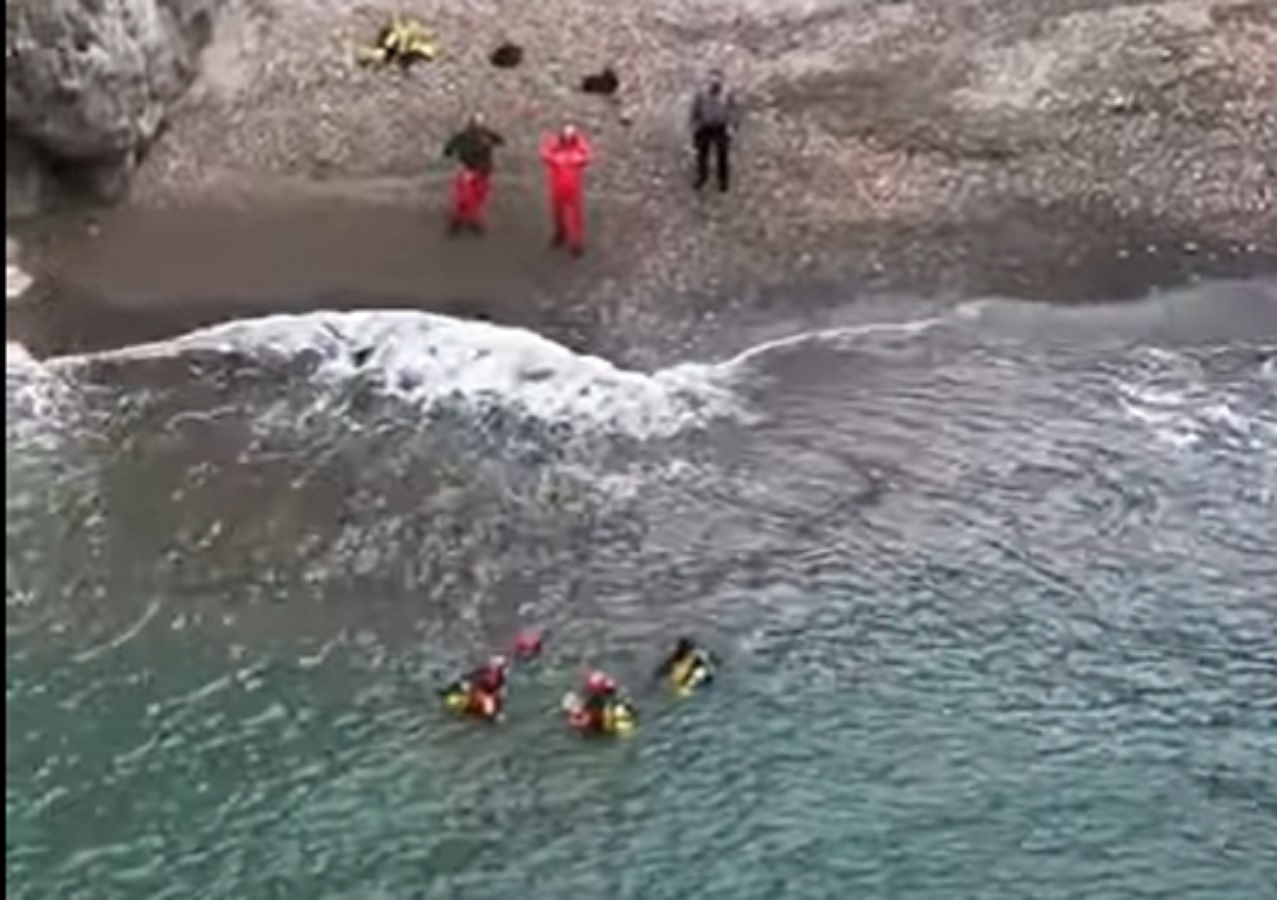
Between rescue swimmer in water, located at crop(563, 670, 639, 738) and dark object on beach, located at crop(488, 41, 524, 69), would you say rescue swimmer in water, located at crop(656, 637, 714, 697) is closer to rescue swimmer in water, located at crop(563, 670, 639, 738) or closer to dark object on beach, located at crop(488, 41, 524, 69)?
rescue swimmer in water, located at crop(563, 670, 639, 738)

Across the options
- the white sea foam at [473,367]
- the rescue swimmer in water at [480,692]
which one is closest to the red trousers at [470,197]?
the white sea foam at [473,367]

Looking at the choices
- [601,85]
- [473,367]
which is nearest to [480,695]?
[473,367]

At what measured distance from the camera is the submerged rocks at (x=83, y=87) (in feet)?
106

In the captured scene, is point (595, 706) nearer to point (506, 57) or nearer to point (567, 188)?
point (567, 188)

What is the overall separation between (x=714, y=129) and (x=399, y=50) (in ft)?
17.8

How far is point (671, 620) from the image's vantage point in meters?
25.5

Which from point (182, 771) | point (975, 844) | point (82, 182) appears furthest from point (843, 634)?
point (82, 182)

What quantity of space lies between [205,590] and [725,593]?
5587 mm

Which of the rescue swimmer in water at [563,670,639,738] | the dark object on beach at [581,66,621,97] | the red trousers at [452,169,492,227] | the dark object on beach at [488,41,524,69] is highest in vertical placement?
the dark object on beach at [488,41,524,69]

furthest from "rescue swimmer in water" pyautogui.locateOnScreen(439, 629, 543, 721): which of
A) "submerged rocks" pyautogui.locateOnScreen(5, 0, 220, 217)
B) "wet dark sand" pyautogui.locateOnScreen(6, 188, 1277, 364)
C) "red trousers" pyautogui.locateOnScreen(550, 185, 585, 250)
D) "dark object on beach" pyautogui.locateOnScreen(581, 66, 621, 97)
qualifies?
"dark object on beach" pyautogui.locateOnScreen(581, 66, 621, 97)

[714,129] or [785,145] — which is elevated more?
[714,129]

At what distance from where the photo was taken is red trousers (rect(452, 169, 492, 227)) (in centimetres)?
3250

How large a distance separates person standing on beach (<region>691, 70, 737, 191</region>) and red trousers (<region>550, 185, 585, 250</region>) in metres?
1.92

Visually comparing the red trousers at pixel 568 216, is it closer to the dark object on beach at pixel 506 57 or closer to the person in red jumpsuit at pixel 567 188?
the person in red jumpsuit at pixel 567 188
